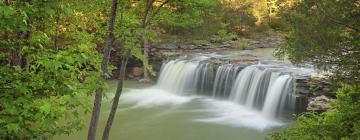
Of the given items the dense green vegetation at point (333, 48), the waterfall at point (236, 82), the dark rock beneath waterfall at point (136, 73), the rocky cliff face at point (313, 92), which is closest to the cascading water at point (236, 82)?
the waterfall at point (236, 82)

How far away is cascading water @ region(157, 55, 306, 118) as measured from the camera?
17.7 metres

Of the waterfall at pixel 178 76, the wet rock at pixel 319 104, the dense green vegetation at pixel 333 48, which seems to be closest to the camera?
the dense green vegetation at pixel 333 48

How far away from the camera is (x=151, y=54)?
27.0 m

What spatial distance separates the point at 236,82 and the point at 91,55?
43.4 ft

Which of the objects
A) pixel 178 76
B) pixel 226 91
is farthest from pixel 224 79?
pixel 178 76

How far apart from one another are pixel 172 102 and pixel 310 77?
705cm

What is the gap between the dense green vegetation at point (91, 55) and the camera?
4383mm

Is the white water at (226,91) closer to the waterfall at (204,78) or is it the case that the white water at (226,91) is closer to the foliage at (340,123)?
the waterfall at (204,78)

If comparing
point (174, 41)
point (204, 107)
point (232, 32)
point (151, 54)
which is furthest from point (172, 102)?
point (232, 32)

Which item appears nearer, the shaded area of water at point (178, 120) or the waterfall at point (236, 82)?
the shaded area of water at point (178, 120)

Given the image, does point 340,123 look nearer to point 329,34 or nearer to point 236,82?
point 329,34

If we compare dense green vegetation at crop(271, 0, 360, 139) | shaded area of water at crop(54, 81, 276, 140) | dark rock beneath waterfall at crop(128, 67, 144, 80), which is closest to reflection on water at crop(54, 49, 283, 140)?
shaded area of water at crop(54, 81, 276, 140)

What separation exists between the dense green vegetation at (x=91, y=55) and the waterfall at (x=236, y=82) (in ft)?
25.9

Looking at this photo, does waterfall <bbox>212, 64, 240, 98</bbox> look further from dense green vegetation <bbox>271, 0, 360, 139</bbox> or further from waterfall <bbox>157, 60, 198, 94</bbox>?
dense green vegetation <bbox>271, 0, 360, 139</bbox>
